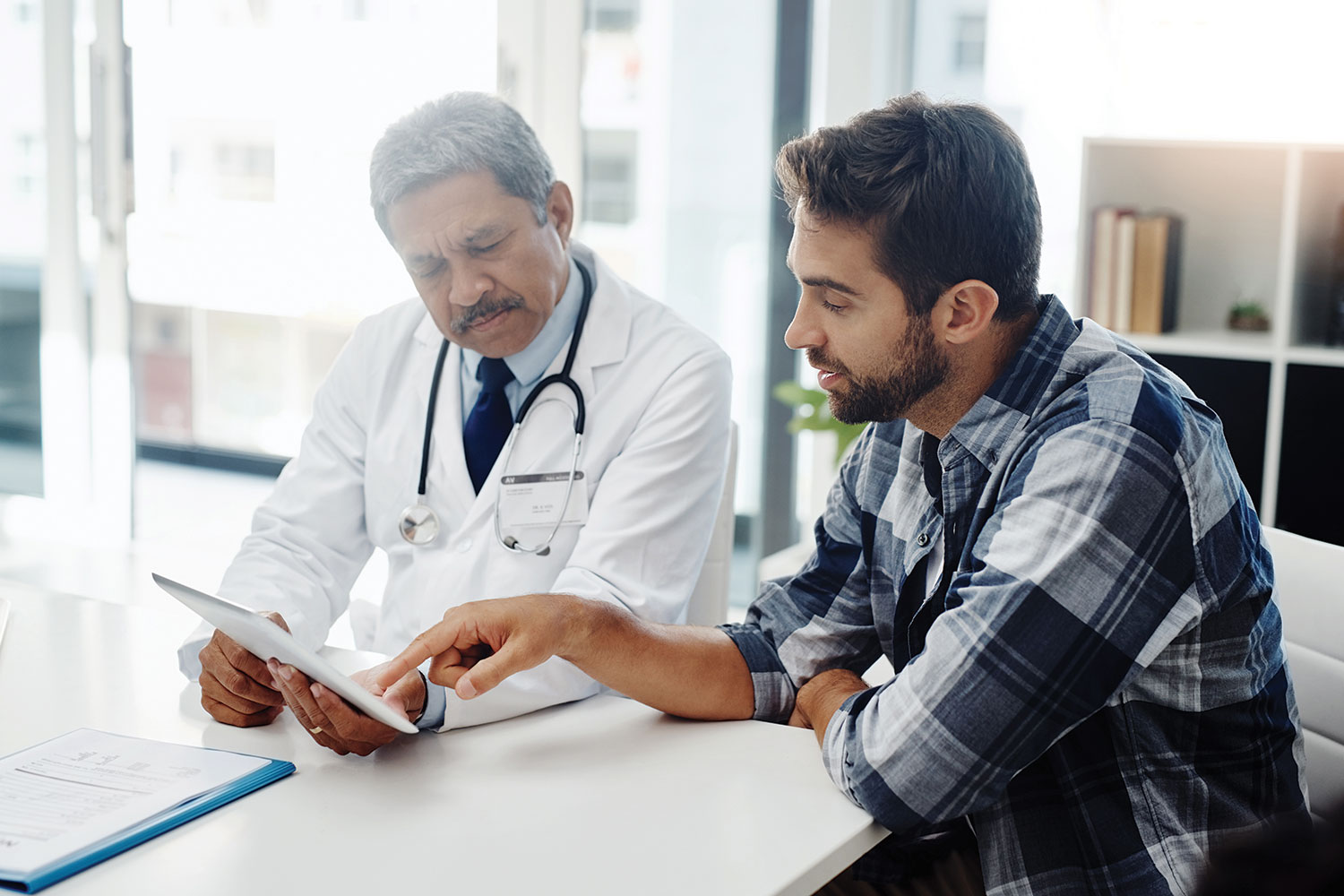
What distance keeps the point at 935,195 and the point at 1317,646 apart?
620 millimetres

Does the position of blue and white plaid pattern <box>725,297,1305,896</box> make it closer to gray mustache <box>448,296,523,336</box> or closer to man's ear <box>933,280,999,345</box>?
man's ear <box>933,280,999,345</box>

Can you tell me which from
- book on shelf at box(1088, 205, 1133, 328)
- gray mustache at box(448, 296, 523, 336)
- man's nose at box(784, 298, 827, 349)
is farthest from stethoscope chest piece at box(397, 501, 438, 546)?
book on shelf at box(1088, 205, 1133, 328)

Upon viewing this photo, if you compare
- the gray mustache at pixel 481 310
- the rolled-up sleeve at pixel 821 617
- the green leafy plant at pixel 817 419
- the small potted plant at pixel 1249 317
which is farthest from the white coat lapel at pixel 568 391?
the small potted plant at pixel 1249 317

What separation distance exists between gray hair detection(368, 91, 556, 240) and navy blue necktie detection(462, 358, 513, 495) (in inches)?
8.8

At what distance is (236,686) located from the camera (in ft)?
4.09

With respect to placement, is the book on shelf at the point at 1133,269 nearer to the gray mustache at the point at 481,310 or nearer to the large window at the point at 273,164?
the gray mustache at the point at 481,310

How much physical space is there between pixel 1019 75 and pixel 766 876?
2.43 m

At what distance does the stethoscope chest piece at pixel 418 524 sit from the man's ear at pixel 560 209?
43 centimetres

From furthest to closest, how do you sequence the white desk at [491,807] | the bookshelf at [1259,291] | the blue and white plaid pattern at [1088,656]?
the bookshelf at [1259,291]
the blue and white plaid pattern at [1088,656]
the white desk at [491,807]

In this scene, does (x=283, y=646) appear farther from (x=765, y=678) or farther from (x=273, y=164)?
(x=273, y=164)

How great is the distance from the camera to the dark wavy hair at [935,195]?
1227 mm

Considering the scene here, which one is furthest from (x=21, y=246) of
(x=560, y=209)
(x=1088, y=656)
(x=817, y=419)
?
(x=1088, y=656)

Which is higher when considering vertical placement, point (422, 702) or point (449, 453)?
point (449, 453)

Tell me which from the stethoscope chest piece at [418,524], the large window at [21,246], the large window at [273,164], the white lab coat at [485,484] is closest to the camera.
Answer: the white lab coat at [485,484]
